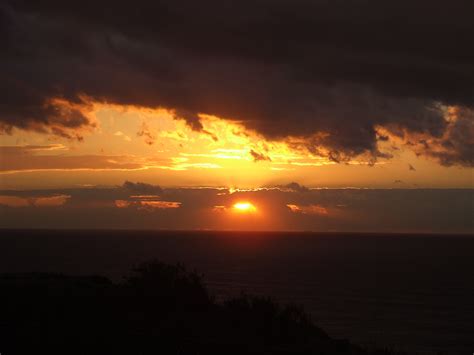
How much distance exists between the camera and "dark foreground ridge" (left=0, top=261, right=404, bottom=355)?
744 inches

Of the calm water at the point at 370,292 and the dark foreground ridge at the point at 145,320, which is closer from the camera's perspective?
the dark foreground ridge at the point at 145,320

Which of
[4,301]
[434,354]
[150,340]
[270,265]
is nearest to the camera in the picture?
[150,340]

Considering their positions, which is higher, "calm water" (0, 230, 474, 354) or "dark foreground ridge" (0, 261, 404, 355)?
"dark foreground ridge" (0, 261, 404, 355)

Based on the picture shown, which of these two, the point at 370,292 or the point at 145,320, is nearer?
the point at 145,320

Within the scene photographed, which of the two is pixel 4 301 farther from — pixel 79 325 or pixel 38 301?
pixel 79 325

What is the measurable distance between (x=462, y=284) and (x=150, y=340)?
94.9 m

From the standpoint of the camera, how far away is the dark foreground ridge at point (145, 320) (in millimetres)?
18906

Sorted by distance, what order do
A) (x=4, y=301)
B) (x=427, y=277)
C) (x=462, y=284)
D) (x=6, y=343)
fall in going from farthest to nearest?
(x=427, y=277) < (x=462, y=284) < (x=4, y=301) < (x=6, y=343)

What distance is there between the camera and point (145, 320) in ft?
72.7

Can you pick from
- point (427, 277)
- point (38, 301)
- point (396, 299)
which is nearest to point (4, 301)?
point (38, 301)

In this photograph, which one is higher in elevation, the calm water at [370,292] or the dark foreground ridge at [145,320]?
the dark foreground ridge at [145,320]

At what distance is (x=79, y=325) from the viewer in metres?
20.5

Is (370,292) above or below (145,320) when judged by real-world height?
below

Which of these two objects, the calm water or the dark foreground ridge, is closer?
the dark foreground ridge
